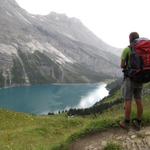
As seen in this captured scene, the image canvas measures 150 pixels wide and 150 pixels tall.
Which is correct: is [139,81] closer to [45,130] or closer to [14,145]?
[14,145]

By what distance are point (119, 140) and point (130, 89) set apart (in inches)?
92.2

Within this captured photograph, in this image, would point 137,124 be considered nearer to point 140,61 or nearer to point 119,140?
point 119,140

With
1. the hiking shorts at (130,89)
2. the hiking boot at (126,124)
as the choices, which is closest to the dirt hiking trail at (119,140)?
the hiking boot at (126,124)

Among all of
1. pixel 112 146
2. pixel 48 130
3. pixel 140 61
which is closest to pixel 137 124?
pixel 112 146

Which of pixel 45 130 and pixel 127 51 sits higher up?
pixel 127 51

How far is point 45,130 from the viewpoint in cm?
3002

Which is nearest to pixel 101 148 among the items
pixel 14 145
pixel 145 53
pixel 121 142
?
pixel 121 142

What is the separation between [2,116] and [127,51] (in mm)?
25347

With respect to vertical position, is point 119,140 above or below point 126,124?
below

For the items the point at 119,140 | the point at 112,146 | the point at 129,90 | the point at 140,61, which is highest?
the point at 140,61

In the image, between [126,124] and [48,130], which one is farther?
[48,130]

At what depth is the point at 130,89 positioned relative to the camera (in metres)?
16.6

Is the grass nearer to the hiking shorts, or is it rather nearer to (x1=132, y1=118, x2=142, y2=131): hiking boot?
(x1=132, y1=118, x2=142, y2=131): hiking boot

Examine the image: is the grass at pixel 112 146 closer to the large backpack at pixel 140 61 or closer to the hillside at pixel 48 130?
the hillside at pixel 48 130
